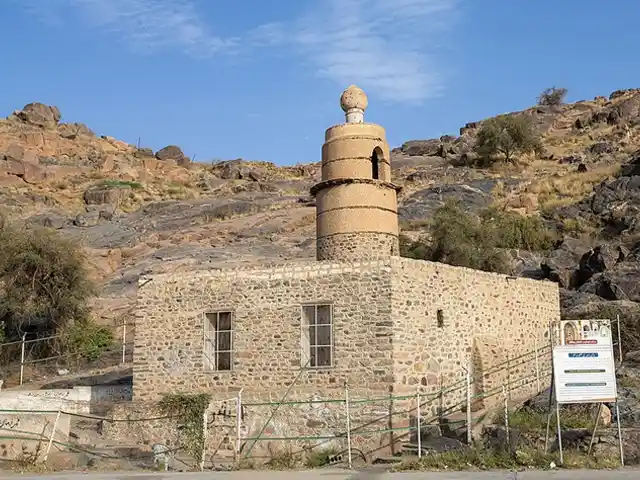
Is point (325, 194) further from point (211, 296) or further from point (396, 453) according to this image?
point (396, 453)

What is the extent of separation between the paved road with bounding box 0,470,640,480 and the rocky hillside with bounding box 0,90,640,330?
1457 cm

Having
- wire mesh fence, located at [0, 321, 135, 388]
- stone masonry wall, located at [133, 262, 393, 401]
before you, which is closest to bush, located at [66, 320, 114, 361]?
wire mesh fence, located at [0, 321, 135, 388]

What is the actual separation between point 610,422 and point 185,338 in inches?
385

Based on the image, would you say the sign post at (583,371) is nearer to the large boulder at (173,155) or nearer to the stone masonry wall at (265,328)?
the stone masonry wall at (265,328)

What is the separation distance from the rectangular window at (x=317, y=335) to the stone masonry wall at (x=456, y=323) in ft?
5.14

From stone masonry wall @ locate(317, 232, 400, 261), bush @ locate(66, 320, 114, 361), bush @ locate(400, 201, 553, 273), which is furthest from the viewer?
bush @ locate(400, 201, 553, 273)

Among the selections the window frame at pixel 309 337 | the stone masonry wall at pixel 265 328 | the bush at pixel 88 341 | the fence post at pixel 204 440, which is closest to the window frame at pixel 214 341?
the stone masonry wall at pixel 265 328

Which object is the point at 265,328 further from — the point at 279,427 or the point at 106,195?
the point at 106,195

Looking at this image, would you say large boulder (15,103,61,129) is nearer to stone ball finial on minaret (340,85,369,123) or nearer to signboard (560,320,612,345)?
stone ball finial on minaret (340,85,369,123)

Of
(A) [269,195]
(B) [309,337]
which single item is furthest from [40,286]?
(A) [269,195]

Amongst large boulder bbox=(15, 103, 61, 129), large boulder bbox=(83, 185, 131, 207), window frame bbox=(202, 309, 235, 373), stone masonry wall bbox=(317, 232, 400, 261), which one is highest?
large boulder bbox=(15, 103, 61, 129)

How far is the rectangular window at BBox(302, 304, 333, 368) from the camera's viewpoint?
16.8 m

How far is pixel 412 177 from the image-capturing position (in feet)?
190

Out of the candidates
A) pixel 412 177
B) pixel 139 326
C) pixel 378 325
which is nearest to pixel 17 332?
pixel 139 326
